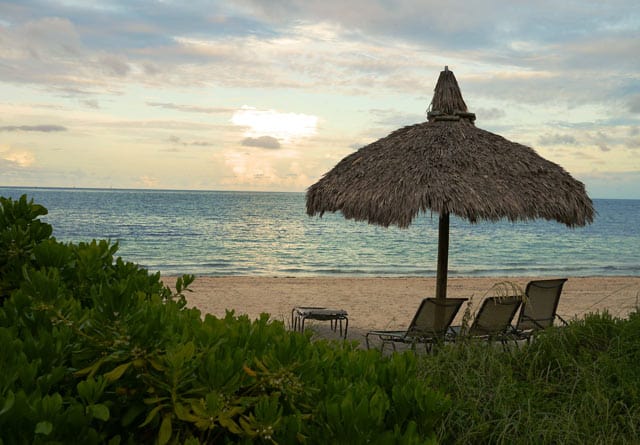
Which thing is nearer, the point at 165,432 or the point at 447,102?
the point at 165,432

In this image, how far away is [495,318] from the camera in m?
6.75

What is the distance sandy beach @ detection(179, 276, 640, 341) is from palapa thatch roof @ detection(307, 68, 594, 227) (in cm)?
220

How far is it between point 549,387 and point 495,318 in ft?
8.79

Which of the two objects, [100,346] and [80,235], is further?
[80,235]

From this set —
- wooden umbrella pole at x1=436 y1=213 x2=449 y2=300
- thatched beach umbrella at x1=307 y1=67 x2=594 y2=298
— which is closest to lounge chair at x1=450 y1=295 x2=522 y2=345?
wooden umbrella pole at x1=436 y1=213 x2=449 y2=300

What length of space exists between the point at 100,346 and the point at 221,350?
1.07 ft

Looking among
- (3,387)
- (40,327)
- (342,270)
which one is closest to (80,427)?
(3,387)

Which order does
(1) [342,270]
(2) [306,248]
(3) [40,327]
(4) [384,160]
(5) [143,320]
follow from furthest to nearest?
1. (2) [306,248]
2. (1) [342,270]
3. (4) [384,160]
4. (3) [40,327]
5. (5) [143,320]

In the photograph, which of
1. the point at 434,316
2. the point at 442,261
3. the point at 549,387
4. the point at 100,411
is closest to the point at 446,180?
the point at 442,261

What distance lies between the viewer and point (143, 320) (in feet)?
5.29

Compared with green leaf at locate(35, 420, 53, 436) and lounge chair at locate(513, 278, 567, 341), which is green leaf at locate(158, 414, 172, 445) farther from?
lounge chair at locate(513, 278, 567, 341)

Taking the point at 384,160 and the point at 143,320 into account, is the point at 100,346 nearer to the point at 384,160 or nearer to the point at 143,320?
the point at 143,320

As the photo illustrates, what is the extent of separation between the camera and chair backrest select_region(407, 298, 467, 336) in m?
6.71

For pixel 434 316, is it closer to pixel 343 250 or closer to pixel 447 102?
pixel 447 102
